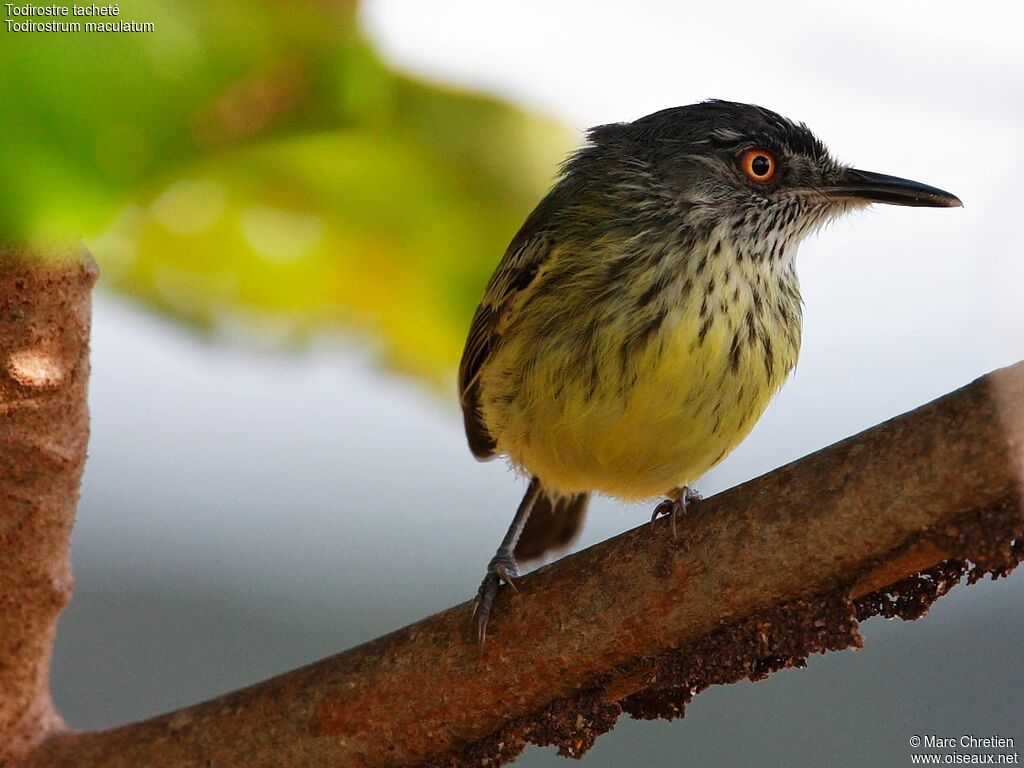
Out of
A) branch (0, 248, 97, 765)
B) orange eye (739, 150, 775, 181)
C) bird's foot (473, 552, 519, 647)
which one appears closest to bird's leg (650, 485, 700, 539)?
bird's foot (473, 552, 519, 647)

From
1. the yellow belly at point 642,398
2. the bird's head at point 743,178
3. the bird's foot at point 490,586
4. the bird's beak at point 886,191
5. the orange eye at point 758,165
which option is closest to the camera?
the bird's foot at point 490,586

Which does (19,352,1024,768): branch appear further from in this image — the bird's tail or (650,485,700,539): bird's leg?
the bird's tail

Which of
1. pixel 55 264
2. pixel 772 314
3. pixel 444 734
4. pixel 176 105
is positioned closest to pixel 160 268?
pixel 55 264

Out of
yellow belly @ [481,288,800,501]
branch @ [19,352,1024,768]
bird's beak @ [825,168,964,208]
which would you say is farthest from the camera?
bird's beak @ [825,168,964,208]

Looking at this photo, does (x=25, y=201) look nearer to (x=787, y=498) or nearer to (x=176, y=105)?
(x=176, y=105)

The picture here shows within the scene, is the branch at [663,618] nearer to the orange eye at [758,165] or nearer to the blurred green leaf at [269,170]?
the blurred green leaf at [269,170]

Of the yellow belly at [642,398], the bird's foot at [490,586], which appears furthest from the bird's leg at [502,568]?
the yellow belly at [642,398]
